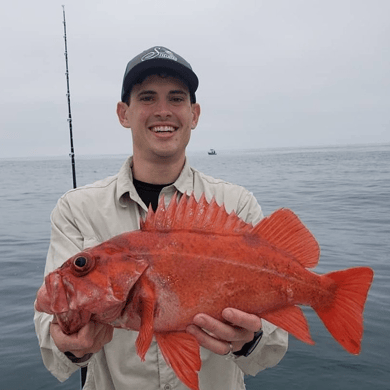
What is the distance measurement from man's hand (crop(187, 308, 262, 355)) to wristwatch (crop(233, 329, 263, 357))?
0.72 ft

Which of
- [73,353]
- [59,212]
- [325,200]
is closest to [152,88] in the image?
[59,212]

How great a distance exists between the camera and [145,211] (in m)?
3.11

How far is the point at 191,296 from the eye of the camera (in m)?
2.08

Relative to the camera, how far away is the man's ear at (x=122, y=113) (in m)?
3.54

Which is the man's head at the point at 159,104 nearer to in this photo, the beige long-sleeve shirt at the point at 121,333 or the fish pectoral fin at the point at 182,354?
the beige long-sleeve shirt at the point at 121,333

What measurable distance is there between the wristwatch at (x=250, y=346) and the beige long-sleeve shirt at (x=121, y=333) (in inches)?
3.7

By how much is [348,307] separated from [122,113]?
8.05 ft

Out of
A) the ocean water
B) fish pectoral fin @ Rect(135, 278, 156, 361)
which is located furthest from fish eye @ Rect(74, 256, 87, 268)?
the ocean water

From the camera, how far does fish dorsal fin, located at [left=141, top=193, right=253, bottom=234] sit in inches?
87.1

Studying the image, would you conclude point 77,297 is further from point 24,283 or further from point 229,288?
point 24,283

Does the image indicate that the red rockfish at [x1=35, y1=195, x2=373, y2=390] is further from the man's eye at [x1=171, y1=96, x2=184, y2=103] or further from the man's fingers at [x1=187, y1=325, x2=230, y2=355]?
the man's eye at [x1=171, y1=96, x2=184, y2=103]

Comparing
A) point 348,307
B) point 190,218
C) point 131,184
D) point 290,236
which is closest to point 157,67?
point 131,184

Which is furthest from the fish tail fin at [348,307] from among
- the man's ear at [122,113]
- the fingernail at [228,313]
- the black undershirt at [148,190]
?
the man's ear at [122,113]

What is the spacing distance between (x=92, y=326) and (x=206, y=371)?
1.15 m
